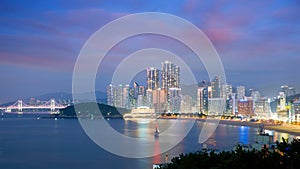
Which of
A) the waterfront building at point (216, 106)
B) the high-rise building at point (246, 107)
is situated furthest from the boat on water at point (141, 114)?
the high-rise building at point (246, 107)

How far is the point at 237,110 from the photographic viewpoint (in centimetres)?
4966

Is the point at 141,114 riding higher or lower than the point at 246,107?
lower

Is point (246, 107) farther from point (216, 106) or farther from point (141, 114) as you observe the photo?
point (141, 114)

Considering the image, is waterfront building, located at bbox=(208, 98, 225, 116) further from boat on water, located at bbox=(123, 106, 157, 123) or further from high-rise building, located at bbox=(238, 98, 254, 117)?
boat on water, located at bbox=(123, 106, 157, 123)

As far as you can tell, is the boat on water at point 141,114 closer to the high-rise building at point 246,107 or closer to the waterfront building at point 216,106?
the waterfront building at point 216,106

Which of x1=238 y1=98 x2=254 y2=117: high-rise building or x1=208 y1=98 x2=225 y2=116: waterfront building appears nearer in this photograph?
x1=238 y1=98 x2=254 y2=117: high-rise building

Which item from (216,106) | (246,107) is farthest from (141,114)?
(246,107)

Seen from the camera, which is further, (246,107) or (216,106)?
(216,106)

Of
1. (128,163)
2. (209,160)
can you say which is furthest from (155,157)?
(209,160)

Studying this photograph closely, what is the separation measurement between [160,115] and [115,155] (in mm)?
39077

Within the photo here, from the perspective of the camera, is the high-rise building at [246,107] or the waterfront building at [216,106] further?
the waterfront building at [216,106]

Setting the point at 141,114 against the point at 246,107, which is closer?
the point at 246,107

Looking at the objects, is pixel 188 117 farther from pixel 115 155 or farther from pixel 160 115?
pixel 115 155


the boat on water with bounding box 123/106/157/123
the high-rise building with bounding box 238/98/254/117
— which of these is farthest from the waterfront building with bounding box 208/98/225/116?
the boat on water with bounding box 123/106/157/123
